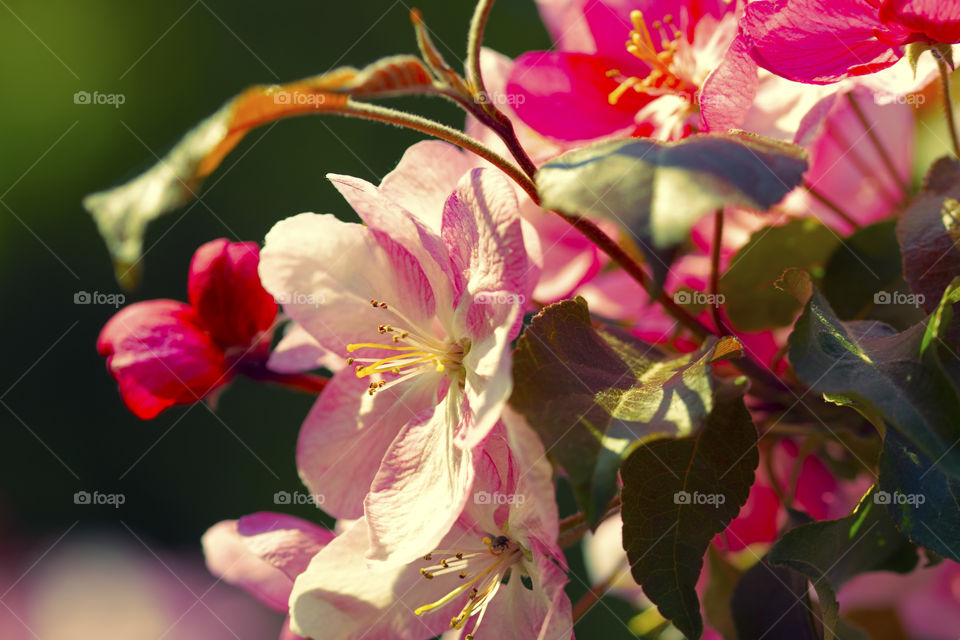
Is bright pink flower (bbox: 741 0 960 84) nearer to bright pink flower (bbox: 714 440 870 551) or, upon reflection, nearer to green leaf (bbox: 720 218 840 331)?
green leaf (bbox: 720 218 840 331)

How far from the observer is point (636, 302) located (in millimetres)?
523

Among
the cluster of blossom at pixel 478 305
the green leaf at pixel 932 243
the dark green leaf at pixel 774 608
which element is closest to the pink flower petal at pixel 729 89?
the cluster of blossom at pixel 478 305

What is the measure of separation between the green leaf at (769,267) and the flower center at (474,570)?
0.66 feet

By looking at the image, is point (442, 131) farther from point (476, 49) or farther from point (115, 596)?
point (115, 596)

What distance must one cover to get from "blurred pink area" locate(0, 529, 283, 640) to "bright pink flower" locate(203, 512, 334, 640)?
844 mm

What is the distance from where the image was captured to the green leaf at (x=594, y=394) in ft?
0.98

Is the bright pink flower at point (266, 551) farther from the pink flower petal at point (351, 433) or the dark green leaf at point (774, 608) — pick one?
the dark green leaf at point (774, 608)

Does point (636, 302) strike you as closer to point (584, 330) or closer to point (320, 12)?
point (584, 330)

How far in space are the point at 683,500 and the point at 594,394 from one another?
0.07m

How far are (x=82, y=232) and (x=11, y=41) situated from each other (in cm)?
37

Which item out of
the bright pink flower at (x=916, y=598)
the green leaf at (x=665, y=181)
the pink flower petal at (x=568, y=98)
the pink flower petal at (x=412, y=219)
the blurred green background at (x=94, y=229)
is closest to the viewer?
the green leaf at (x=665, y=181)

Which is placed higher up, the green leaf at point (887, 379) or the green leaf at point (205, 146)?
the green leaf at point (205, 146)

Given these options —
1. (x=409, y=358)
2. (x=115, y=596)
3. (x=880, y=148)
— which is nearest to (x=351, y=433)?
(x=409, y=358)

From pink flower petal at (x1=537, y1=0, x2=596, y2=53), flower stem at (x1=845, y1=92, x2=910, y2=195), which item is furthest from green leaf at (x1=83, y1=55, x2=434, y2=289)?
flower stem at (x1=845, y1=92, x2=910, y2=195)
